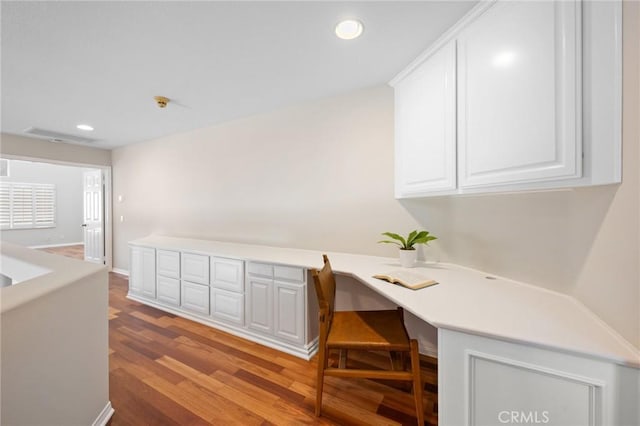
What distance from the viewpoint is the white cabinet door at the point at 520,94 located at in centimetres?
100

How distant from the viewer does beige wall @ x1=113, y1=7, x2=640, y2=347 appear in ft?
3.07

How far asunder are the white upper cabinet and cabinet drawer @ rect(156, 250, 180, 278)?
9.15 feet

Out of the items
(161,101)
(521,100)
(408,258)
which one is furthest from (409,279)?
(161,101)

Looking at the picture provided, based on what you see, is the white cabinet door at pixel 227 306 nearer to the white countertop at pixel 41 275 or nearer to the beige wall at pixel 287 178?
the beige wall at pixel 287 178

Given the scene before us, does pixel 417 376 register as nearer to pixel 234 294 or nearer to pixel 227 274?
pixel 234 294

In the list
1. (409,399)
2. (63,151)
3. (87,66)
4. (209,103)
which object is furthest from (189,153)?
(409,399)

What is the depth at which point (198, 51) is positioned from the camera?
1.73 m

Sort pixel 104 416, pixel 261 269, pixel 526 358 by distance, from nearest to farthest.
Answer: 1. pixel 526 358
2. pixel 104 416
3. pixel 261 269

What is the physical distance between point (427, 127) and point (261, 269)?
70.4 inches

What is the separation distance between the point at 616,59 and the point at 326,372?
6.19 ft

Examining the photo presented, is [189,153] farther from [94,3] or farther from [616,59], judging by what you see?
[616,59]

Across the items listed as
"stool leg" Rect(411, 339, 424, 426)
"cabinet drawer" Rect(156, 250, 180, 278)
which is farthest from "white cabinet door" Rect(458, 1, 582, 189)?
"cabinet drawer" Rect(156, 250, 180, 278)

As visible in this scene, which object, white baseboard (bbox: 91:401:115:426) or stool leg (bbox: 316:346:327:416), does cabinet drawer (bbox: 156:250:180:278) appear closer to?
white baseboard (bbox: 91:401:115:426)

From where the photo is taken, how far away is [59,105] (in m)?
2.59
